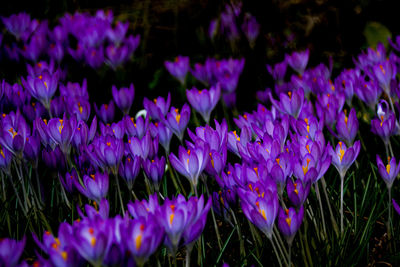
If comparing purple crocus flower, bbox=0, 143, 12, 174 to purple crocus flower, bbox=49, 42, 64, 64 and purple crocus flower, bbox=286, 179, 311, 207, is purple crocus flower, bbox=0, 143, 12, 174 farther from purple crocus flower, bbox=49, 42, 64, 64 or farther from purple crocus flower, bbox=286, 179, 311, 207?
purple crocus flower, bbox=49, 42, 64, 64

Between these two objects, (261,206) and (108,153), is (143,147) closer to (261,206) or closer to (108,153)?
(108,153)

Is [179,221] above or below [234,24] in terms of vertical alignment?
below

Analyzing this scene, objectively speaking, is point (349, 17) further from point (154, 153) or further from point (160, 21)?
point (154, 153)

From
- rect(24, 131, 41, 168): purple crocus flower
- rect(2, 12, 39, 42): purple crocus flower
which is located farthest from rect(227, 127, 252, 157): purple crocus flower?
rect(2, 12, 39, 42): purple crocus flower

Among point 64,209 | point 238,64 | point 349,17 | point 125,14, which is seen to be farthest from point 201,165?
point 125,14

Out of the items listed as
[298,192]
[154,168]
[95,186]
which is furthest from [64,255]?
[298,192]

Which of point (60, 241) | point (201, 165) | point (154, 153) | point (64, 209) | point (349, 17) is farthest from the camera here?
point (349, 17)
